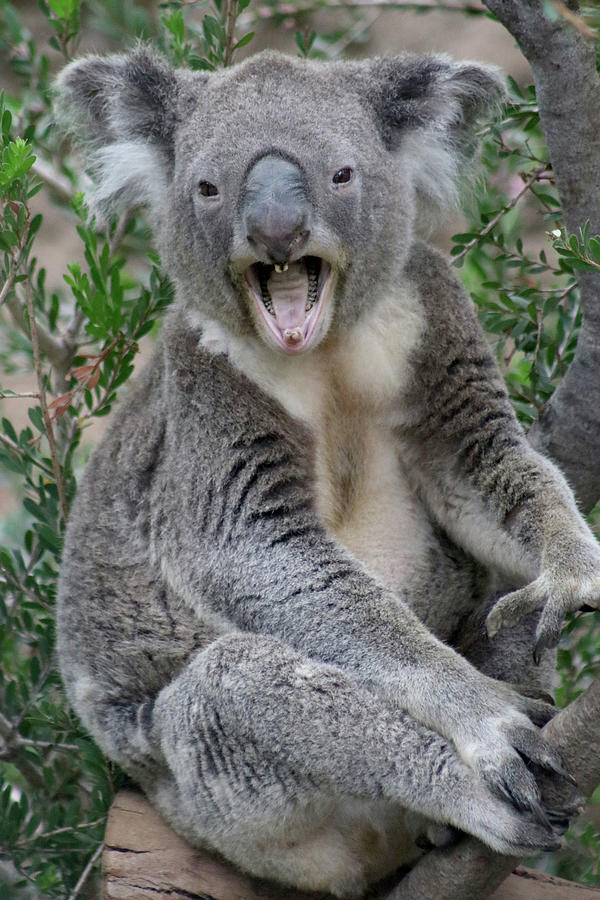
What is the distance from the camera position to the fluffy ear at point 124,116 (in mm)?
3764

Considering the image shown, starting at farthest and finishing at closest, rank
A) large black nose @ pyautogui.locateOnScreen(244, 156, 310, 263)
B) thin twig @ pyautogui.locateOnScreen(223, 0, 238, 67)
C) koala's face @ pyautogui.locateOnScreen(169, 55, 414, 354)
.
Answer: thin twig @ pyautogui.locateOnScreen(223, 0, 238, 67)
koala's face @ pyautogui.locateOnScreen(169, 55, 414, 354)
large black nose @ pyautogui.locateOnScreen(244, 156, 310, 263)

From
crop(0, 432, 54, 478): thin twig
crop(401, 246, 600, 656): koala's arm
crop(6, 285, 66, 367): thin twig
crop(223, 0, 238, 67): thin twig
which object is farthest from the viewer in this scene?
crop(6, 285, 66, 367): thin twig

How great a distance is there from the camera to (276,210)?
126 inches

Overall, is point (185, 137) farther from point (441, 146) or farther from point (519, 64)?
point (519, 64)

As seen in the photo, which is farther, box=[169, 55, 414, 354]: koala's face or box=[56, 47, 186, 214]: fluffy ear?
box=[56, 47, 186, 214]: fluffy ear

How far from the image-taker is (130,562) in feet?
12.7

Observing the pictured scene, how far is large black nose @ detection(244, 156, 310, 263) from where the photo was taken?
318 cm

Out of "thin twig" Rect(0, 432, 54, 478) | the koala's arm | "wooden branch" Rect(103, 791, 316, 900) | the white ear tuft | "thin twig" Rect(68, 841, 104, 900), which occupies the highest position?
the white ear tuft

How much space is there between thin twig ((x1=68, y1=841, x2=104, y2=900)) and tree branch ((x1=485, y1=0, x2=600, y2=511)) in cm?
202

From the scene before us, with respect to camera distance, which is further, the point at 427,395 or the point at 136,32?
the point at 136,32

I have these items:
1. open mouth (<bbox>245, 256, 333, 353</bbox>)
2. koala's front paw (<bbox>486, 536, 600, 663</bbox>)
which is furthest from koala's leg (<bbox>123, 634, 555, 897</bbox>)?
open mouth (<bbox>245, 256, 333, 353</bbox>)

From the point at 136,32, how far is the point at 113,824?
3286mm

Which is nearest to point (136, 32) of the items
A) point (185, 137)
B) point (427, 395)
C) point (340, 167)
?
point (185, 137)

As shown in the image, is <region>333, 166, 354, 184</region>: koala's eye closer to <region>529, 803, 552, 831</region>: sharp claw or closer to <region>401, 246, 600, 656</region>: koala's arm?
<region>401, 246, 600, 656</region>: koala's arm
